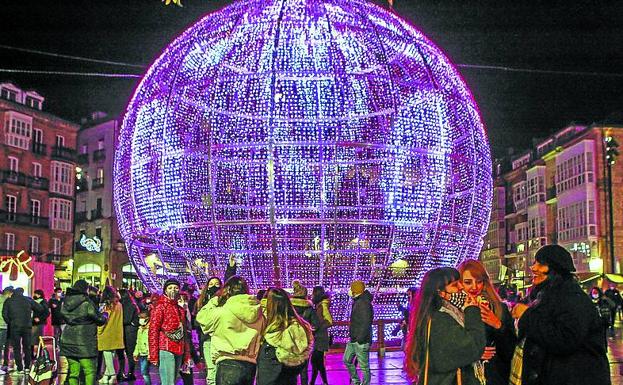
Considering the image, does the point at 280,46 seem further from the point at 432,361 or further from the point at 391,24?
the point at 432,361

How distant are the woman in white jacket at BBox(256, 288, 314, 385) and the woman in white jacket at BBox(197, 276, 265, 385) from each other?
0.10 metres

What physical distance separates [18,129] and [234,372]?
161ft

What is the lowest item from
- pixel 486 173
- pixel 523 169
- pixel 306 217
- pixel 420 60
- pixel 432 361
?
pixel 432 361

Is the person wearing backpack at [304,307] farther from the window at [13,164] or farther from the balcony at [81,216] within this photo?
the balcony at [81,216]

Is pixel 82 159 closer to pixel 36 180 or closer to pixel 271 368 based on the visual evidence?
pixel 36 180

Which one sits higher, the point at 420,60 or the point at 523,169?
the point at 523,169

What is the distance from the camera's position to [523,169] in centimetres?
6750

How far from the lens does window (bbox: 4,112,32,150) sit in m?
50.3

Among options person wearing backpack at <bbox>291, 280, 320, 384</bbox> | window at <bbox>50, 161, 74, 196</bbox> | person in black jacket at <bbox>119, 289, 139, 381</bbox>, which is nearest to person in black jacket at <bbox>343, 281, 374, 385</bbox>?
person wearing backpack at <bbox>291, 280, 320, 384</bbox>

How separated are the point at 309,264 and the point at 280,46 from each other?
3.40 meters

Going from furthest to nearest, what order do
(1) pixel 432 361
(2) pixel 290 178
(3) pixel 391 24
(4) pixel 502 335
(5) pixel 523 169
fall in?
(5) pixel 523 169, (3) pixel 391 24, (2) pixel 290 178, (4) pixel 502 335, (1) pixel 432 361

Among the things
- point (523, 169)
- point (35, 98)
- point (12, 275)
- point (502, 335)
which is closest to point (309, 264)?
point (502, 335)

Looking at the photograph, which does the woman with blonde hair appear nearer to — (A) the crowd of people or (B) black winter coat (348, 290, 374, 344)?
(A) the crowd of people

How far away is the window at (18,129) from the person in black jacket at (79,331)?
45512 millimetres
